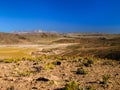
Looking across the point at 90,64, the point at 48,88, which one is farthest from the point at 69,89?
the point at 90,64

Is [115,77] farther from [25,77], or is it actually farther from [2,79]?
A: [2,79]

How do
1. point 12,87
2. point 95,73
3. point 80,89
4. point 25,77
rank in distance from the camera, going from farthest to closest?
1. point 95,73
2. point 25,77
3. point 12,87
4. point 80,89

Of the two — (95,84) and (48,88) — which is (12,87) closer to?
(48,88)

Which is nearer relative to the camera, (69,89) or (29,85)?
(69,89)

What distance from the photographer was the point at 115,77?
1600 centimetres

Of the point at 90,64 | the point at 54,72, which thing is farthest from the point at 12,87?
the point at 90,64

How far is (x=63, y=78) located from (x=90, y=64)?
6.26 meters

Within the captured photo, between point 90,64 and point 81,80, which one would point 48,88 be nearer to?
point 81,80

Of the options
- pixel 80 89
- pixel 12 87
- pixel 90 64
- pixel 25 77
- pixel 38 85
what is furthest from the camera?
pixel 90 64

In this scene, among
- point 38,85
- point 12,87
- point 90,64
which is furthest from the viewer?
point 90,64

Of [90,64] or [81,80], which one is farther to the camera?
[90,64]

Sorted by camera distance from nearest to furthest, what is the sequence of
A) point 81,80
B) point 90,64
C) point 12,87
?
point 12,87 < point 81,80 < point 90,64

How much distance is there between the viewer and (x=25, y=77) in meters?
16.5

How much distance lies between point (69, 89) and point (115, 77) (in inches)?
193
